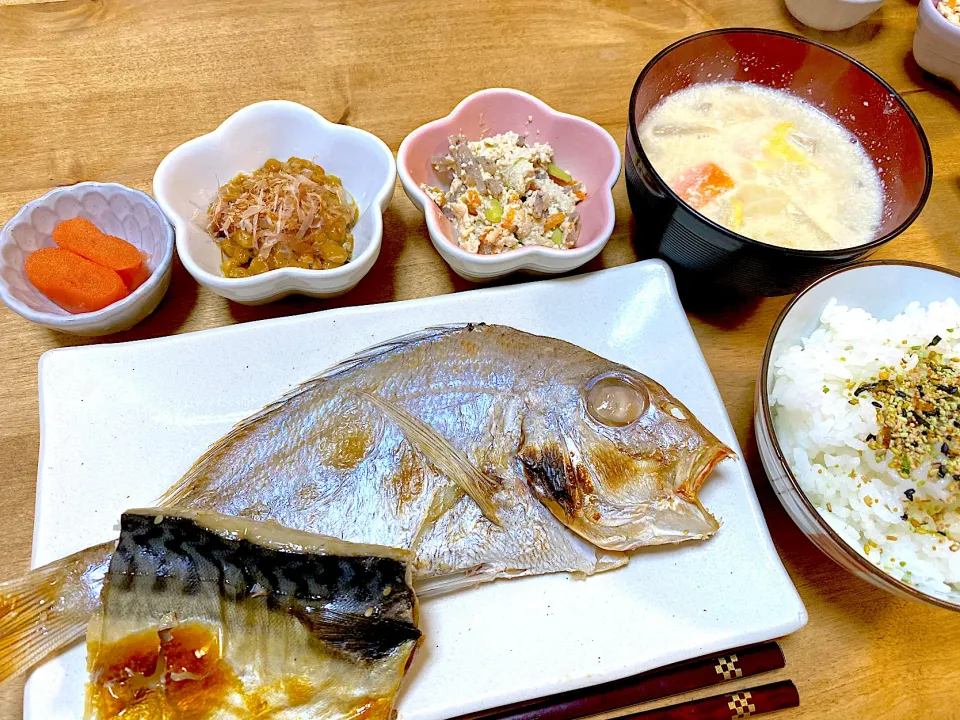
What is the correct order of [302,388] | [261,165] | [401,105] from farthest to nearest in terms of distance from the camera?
[401,105], [261,165], [302,388]

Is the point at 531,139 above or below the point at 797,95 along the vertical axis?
below

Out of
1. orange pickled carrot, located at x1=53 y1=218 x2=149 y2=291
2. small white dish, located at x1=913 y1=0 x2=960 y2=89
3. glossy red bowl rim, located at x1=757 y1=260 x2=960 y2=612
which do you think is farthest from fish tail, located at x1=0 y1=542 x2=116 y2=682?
small white dish, located at x1=913 y1=0 x2=960 y2=89

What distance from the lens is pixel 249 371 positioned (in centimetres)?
162

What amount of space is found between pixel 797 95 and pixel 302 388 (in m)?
1.74

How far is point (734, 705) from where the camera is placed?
139cm

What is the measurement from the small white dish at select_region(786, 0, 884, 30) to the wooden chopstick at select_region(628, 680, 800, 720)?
2.46 metres

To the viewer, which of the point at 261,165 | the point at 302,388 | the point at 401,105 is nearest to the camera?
the point at 302,388

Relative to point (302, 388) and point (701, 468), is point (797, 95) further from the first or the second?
point (302, 388)

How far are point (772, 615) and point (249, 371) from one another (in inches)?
54.0

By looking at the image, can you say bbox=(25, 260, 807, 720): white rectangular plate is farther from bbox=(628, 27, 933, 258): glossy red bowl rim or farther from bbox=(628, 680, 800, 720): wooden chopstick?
bbox=(628, 27, 933, 258): glossy red bowl rim

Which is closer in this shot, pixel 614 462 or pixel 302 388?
pixel 614 462

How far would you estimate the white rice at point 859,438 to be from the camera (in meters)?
1.40

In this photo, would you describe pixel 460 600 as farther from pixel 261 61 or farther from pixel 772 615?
pixel 261 61

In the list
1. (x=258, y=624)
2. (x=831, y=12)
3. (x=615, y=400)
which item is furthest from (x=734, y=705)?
(x=831, y=12)
